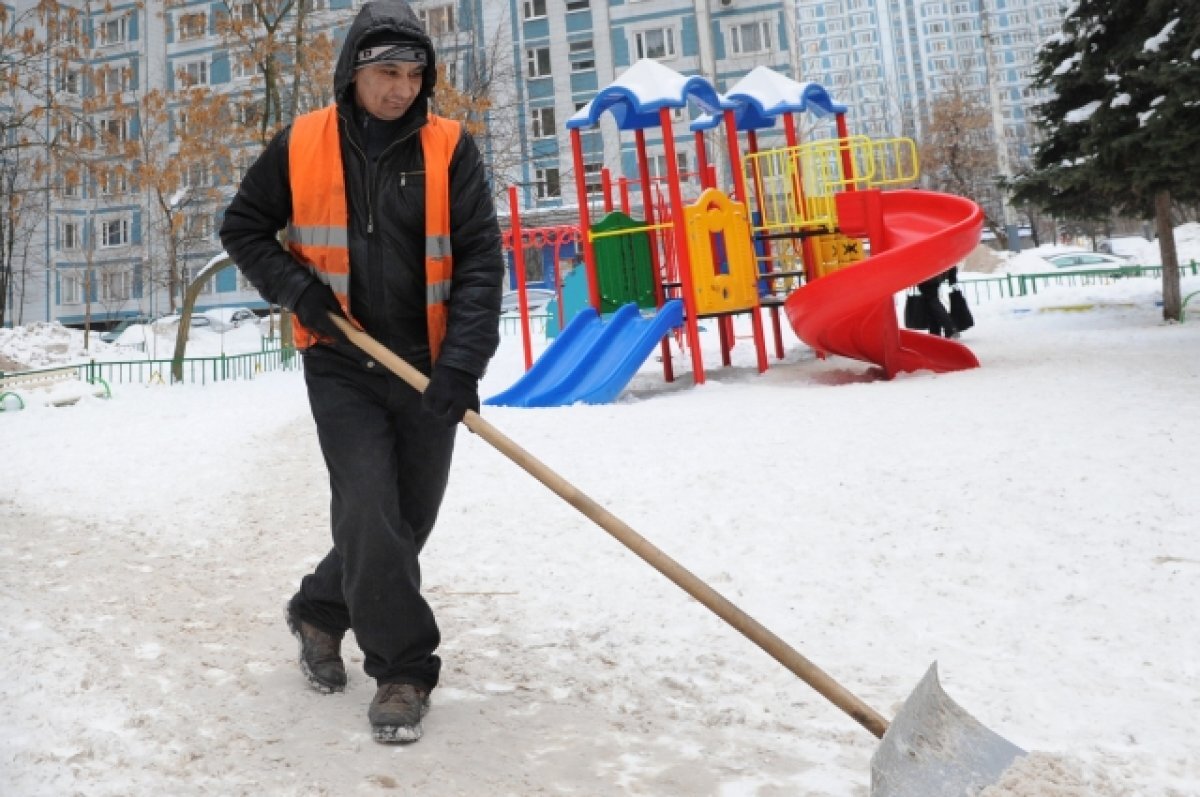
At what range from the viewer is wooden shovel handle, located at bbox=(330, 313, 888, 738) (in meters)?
2.07

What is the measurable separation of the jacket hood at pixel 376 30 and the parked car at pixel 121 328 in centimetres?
2644

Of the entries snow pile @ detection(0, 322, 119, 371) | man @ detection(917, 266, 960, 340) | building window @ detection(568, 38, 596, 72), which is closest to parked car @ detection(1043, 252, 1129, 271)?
man @ detection(917, 266, 960, 340)

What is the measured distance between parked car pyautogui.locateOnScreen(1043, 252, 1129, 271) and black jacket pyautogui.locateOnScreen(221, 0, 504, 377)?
26.6 m

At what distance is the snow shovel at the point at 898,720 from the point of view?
1877mm

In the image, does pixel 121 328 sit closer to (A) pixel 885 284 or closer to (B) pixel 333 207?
(A) pixel 885 284

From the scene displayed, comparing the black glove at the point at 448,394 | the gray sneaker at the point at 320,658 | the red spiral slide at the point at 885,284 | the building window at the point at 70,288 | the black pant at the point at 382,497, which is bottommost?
the gray sneaker at the point at 320,658

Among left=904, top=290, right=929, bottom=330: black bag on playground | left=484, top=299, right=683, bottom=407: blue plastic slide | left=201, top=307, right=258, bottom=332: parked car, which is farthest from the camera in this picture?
left=201, top=307, right=258, bottom=332: parked car

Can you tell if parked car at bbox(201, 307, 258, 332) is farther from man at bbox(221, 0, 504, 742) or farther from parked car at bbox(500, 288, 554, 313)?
man at bbox(221, 0, 504, 742)

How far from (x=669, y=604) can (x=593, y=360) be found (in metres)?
5.84

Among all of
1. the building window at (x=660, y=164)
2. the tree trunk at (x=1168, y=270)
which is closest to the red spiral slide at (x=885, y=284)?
the tree trunk at (x=1168, y=270)

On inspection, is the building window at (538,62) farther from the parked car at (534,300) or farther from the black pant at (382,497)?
the black pant at (382,497)

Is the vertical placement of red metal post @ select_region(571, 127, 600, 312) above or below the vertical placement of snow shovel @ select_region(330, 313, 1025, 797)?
above

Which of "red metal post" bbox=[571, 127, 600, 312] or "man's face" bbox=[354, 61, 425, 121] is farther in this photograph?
"red metal post" bbox=[571, 127, 600, 312]

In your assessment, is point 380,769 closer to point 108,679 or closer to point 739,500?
point 108,679
